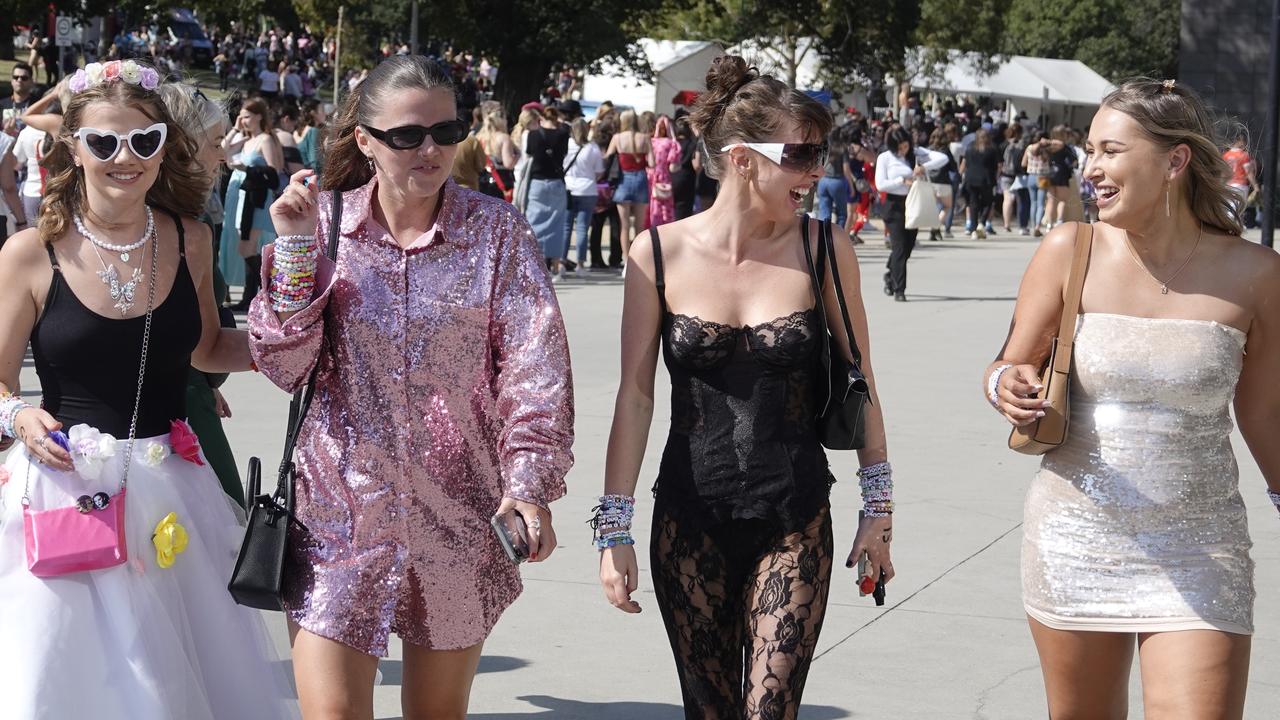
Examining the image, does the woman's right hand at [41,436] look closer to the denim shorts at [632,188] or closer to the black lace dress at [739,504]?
the black lace dress at [739,504]

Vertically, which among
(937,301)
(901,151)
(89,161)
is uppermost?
(89,161)

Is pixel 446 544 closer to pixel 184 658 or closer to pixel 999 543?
pixel 184 658

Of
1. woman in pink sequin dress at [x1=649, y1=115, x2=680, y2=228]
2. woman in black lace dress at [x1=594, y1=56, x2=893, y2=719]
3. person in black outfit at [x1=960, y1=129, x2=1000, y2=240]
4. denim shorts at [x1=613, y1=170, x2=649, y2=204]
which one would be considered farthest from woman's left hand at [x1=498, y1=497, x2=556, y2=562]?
person in black outfit at [x1=960, y1=129, x2=1000, y2=240]

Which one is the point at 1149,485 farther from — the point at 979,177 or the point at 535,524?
the point at 979,177

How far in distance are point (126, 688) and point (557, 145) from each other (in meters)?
13.2

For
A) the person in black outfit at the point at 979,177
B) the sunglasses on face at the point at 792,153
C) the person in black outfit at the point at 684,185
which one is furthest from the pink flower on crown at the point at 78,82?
the person in black outfit at the point at 979,177

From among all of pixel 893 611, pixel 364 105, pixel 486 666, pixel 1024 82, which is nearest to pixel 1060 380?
pixel 364 105

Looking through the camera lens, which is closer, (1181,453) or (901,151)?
(1181,453)

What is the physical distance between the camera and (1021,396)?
11.9ft

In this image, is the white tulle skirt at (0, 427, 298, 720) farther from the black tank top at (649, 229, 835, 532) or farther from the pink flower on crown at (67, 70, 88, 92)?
the black tank top at (649, 229, 835, 532)

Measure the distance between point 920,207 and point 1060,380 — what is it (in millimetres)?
13363

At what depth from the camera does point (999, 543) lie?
23.2 ft

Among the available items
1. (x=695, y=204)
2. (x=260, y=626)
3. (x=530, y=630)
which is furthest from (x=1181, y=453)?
(x=695, y=204)

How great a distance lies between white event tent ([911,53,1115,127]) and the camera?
149 ft
